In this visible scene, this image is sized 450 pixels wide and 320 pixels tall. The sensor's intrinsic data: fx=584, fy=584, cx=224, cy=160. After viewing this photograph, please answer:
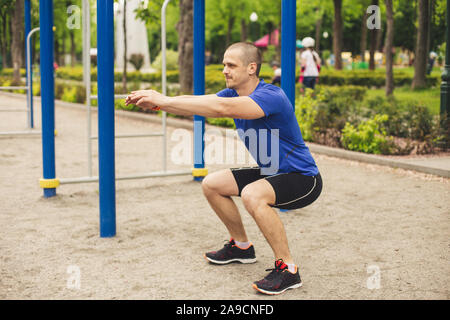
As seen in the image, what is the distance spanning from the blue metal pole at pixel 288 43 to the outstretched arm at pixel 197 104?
6.78ft

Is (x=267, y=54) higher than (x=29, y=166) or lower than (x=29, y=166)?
higher

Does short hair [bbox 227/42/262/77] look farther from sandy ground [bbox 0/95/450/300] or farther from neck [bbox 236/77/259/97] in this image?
sandy ground [bbox 0/95/450/300]

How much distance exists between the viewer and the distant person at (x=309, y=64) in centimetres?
1323

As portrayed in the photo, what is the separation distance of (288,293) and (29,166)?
537cm

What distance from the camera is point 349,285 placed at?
11.7 feet

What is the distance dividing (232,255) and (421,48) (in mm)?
16203

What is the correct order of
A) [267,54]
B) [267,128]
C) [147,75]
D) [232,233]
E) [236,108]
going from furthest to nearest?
[267,54], [147,75], [232,233], [267,128], [236,108]

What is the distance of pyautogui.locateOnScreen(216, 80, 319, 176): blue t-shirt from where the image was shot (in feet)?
11.4

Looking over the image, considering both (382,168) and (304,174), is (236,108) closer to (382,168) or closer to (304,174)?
(304,174)

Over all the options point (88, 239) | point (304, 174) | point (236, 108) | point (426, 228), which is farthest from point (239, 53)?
point (426, 228)

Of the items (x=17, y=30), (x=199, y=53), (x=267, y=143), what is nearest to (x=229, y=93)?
(x=267, y=143)

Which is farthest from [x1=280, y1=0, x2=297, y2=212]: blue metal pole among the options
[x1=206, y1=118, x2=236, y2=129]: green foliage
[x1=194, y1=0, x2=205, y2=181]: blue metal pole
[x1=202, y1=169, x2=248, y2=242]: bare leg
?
[x1=206, y1=118, x2=236, y2=129]: green foliage

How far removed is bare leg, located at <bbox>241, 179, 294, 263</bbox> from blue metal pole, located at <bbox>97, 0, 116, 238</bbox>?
145 cm

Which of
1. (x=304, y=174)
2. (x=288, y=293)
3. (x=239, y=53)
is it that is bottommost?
(x=288, y=293)
